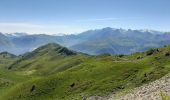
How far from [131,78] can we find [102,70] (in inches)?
612

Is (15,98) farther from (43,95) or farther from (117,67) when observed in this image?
(117,67)

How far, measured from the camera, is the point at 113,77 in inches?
3295

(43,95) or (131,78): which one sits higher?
(131,78)

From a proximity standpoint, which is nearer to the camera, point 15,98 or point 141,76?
point 141,76

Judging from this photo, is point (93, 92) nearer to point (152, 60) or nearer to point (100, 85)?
point (100, 85)

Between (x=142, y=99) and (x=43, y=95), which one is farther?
(x=43, y=95)

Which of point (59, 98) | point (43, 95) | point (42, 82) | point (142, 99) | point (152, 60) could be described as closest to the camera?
point (142, 99)

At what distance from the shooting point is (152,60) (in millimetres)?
99312

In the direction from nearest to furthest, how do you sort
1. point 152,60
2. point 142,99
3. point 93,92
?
point 142,99 → point 93,92 → point 152,60

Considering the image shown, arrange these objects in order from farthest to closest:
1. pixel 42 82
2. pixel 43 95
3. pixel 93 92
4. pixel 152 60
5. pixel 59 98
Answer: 1. pixel 152 60
2. pixel 42 82
3. pixel 43 95
4. pixel 59 98
5. pixel 93 92

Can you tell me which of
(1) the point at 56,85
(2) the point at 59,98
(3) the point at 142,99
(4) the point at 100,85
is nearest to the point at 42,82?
(1) the point at 56,85

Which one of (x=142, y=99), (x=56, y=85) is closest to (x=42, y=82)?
(x=56, y=85)

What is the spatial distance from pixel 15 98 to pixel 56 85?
38.4ft

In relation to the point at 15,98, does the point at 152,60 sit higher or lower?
higher
